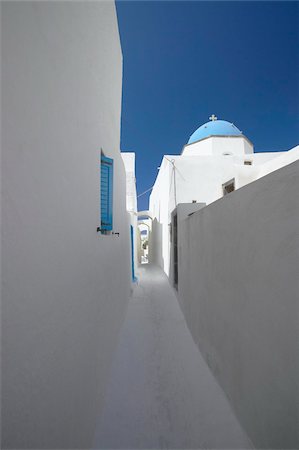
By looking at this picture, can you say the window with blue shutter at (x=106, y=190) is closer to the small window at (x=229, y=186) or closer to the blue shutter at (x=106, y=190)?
the blue shutter at (x=106, y=190)

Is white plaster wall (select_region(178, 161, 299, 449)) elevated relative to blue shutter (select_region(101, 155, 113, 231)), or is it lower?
lower

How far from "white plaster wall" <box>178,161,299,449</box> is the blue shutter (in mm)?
1659

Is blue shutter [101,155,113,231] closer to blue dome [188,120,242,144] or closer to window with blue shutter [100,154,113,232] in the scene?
window with blue shutter [100,154,113,232]

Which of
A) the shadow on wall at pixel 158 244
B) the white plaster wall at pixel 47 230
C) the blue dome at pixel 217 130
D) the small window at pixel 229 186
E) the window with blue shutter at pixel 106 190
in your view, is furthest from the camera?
the blue dome at pixel 217 130

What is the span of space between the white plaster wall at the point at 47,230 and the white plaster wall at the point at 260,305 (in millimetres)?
1560

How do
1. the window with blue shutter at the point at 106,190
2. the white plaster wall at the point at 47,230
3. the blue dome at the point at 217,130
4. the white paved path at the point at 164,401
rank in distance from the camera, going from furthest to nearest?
the blue dome at the point at 217,130 → the window with blue shutter at the point at 106,190 → the white paved path at the point at 164,401 → the white plaster wall at the point at 47,230

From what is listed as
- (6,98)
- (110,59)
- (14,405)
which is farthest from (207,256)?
(110,59)

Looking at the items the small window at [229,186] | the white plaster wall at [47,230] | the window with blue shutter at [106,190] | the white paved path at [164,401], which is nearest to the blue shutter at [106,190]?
the window with blue shutter at [106,190]

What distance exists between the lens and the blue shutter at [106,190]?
8.93 ft

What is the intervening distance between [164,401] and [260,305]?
197cm

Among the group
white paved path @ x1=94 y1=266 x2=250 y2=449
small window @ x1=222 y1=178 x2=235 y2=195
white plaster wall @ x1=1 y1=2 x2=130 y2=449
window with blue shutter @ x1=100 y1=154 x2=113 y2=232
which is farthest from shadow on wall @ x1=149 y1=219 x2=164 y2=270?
white plaster wall @ x1=1 y1=2 x2=130 y2=449

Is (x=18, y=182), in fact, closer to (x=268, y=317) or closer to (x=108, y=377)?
(x=268, y=317)

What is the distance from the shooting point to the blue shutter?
2.72 m

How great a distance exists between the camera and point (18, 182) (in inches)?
32.8
